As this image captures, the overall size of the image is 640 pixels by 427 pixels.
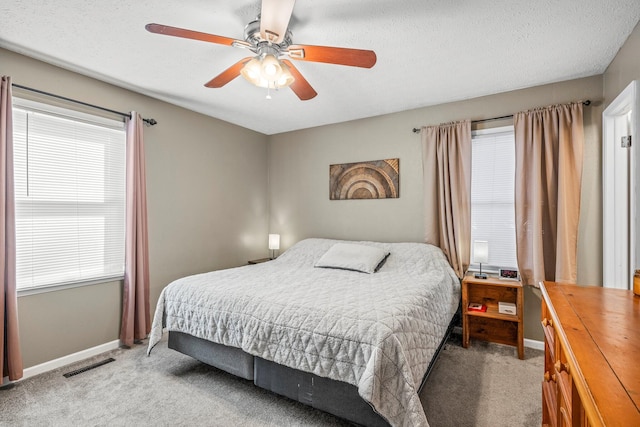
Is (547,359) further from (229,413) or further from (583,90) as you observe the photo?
(583,90)

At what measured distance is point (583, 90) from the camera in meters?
2.77

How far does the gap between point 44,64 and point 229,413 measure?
9.70 feet

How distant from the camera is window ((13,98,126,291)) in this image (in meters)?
2.42

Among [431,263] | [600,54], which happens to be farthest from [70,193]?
[600,54]

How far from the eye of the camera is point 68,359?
103 inches

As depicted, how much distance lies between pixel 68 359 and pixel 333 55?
3.14 metres

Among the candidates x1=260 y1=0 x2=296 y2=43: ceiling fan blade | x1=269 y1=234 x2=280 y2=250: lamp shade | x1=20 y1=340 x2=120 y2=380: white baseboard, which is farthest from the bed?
x1=260 y1=0 x2=296 y2=43: ceiling fan blade

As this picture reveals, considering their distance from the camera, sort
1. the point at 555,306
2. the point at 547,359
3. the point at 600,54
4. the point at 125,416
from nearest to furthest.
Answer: the point at 555,306 < the point at 547,359 < the point at 125,416 < the point at 600,54

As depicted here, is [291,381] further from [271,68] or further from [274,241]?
[274,241]

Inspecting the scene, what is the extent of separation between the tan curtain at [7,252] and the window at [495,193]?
3946mm

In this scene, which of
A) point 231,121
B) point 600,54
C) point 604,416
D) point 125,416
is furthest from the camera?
point 231,121

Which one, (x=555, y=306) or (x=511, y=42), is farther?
(x=511, y=42)

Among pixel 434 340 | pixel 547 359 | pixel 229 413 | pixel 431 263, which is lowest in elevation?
pixel 229 413

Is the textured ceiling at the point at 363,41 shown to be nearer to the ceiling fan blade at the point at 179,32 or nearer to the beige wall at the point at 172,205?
the beige wall at the point at 172,205
